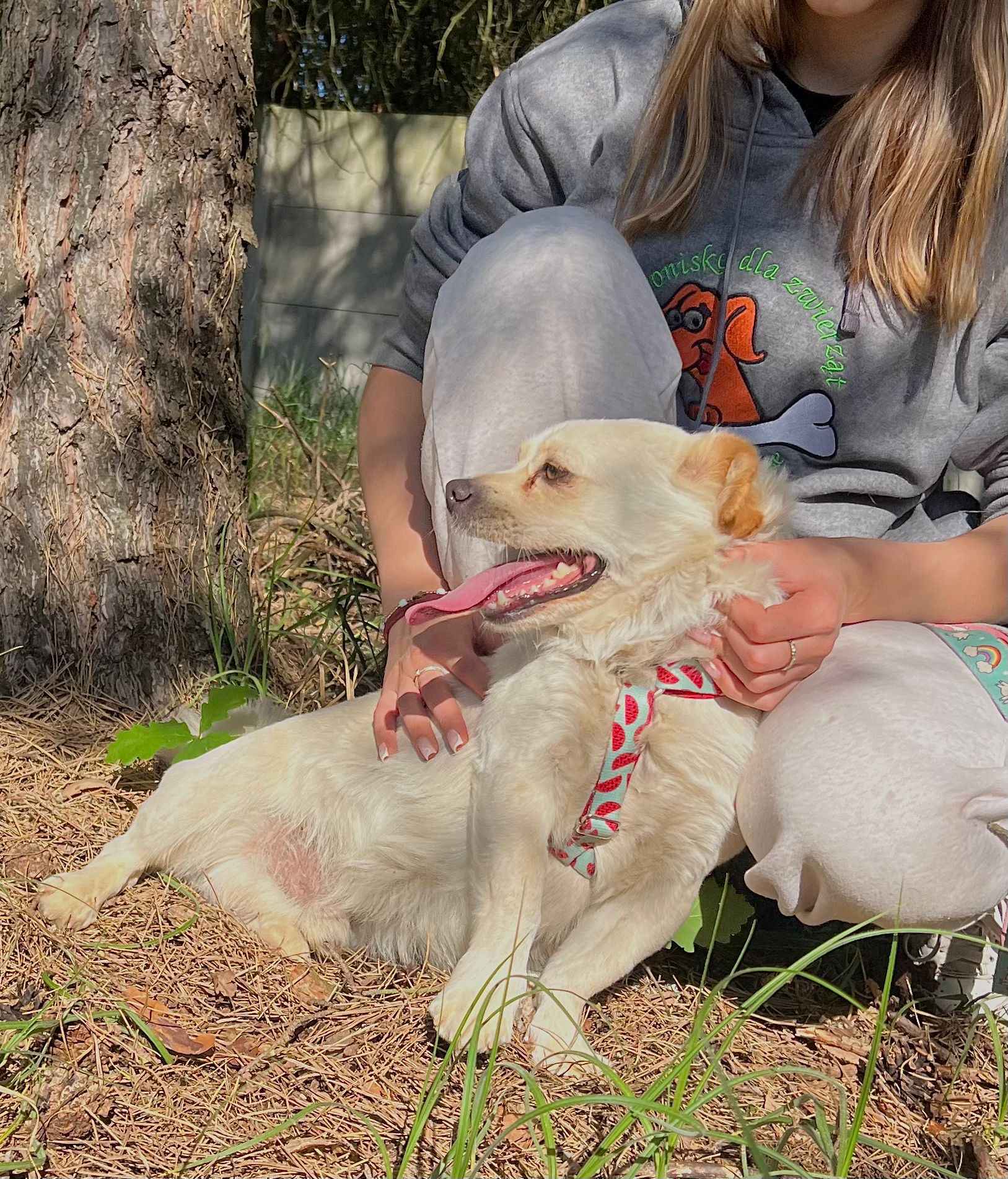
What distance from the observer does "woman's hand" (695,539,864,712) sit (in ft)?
5.88

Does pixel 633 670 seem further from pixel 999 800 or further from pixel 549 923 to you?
pixel 999 800

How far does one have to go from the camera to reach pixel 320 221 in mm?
6398

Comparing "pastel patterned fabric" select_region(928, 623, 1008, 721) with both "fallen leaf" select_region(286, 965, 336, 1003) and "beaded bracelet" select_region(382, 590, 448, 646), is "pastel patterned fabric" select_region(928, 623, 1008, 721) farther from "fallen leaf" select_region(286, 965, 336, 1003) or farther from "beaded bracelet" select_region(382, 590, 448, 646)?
"fallen leaf" select_region(286, 965, 336, 1003)

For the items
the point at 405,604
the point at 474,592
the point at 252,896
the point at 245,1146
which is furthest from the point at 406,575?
the point at 245,1146

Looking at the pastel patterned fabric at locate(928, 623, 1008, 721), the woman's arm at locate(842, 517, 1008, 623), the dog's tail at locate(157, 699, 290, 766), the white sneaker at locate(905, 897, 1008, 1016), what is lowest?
the white sneaker at locate(905, 897, 1008, 1016)

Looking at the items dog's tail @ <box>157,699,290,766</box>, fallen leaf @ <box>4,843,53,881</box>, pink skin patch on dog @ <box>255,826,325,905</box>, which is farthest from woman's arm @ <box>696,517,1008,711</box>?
fallen leaf @ <box>4,843,53,881</box>

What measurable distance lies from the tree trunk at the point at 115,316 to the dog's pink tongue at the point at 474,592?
0.92 metres

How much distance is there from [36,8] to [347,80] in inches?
172

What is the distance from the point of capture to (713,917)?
2074 millimetres

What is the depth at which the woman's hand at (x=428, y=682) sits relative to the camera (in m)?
1.97

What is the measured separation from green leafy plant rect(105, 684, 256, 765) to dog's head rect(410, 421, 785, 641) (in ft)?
2.11

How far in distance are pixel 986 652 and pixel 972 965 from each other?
1.88 feet

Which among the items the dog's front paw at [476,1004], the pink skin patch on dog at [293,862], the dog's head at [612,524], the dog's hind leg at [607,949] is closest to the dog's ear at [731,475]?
the dog's head at [612,524]

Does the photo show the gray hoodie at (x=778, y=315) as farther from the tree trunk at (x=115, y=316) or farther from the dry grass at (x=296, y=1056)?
the dry grass at (x=296, y=1056)
